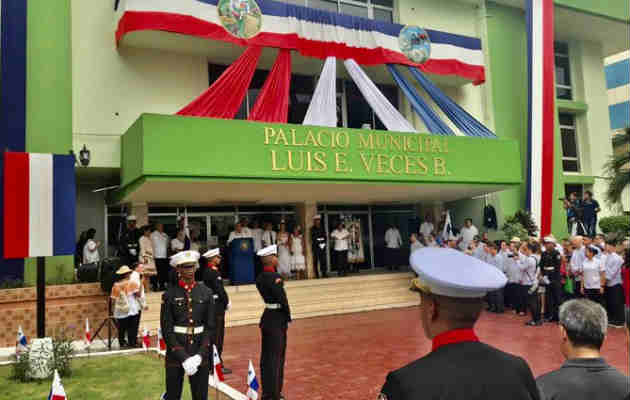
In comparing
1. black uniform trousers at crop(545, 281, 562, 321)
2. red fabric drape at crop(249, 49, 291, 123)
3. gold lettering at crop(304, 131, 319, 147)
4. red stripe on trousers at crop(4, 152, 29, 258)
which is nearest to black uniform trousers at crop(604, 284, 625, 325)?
black uniform trousers at crop(545, 281, 562, 321)

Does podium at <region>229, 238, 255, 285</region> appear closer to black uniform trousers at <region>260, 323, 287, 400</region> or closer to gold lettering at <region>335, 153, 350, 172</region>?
gold lettering at <region>335, 153, 350, 172</region>

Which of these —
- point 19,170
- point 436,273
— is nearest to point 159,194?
point 19,170

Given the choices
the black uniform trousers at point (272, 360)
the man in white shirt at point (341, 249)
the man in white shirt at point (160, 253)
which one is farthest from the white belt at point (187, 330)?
the man in white shirt at point (341, 249)

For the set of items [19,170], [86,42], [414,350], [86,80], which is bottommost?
[414,350]

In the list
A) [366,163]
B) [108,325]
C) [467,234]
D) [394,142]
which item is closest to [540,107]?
[467,234]

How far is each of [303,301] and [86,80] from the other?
8452mm

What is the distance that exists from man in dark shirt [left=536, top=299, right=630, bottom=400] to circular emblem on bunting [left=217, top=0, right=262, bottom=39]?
13881mm

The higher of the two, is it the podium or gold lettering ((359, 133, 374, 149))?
gold lettering ((359, 133, 374, 149))

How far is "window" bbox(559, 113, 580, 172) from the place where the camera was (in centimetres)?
2312

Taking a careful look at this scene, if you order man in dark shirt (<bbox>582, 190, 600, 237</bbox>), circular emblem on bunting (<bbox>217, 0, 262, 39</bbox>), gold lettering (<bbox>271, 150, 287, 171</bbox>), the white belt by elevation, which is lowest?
the white belt

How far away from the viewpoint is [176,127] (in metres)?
12.5

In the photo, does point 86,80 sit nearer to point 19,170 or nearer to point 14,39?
point 14,39

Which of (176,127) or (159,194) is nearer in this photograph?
(176,127)

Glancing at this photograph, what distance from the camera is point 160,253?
47.3 ft
